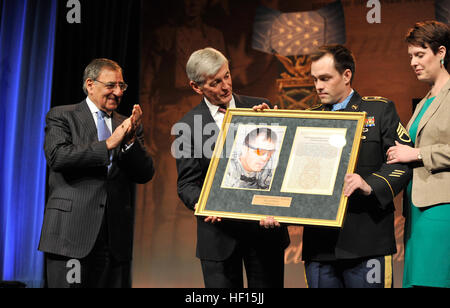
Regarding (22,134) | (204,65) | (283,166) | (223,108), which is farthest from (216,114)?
(22,134)

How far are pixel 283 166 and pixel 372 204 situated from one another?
37 centimetres

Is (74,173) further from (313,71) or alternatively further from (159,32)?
(159,32)

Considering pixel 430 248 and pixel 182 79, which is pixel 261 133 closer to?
pixel 430 248

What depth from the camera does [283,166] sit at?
2211mm

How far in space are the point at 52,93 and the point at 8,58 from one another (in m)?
0.42

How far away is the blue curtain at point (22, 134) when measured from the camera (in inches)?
166

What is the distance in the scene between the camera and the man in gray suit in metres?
2.67

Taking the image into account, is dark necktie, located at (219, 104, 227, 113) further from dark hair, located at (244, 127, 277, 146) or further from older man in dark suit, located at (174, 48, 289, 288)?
dark hair, located at (244, 127, 277, 146)

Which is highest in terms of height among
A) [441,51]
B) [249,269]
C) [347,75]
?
[441,51]

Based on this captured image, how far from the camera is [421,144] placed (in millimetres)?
2379

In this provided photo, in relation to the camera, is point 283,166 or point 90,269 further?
point 90,269

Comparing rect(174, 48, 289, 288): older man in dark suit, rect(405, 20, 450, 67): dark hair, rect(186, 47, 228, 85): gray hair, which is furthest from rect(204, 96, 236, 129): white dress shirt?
rect(405, 20, 450, 67): dark hair

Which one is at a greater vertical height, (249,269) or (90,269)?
(249,269)

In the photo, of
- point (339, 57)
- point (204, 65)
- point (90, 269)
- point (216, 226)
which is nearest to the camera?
point (339, 57)
